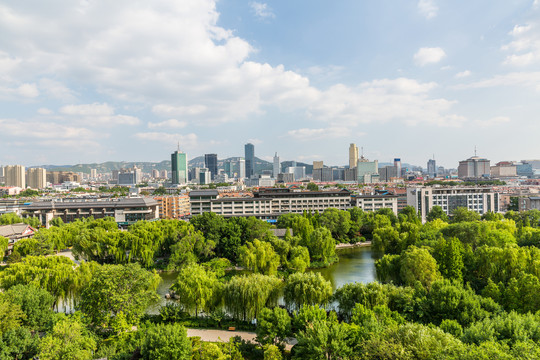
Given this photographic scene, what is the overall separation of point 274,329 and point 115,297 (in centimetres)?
611

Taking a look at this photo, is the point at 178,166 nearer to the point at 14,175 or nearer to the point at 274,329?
the point at 14,175

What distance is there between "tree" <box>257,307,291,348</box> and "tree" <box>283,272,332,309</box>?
9.47ft

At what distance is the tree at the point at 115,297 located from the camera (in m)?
12.7

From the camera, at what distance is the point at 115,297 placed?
41.3 ft

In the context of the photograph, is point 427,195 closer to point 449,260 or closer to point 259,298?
point 449,260

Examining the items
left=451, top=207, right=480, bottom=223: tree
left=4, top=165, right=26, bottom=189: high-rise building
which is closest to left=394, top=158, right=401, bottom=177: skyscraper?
left=451, top=207, right=480, bottom=223: tree

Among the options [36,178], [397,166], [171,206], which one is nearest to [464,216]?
[171,206]

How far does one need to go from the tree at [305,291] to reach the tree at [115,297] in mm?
6050

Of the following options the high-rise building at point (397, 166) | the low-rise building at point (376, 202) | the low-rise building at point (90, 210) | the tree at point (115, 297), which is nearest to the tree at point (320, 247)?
the tree at point (115, 297)

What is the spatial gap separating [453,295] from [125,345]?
11.8 metres

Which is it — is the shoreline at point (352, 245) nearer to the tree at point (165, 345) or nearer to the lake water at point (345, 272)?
the lake water at point (345, 272)

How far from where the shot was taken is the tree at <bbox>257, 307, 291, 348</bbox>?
11500 millimetres

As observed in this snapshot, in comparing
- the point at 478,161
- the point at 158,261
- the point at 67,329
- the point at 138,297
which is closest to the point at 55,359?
the point at 67,329

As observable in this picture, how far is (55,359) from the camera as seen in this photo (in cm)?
999
